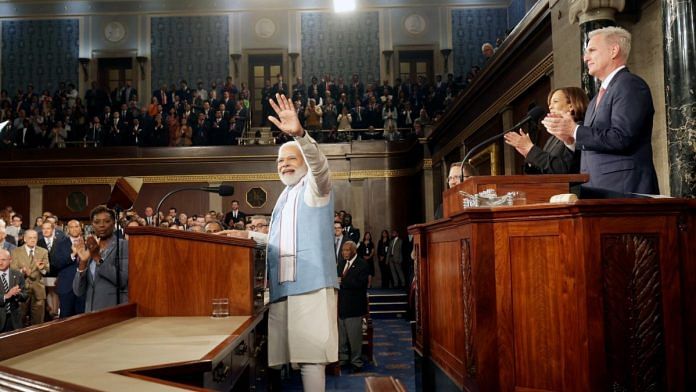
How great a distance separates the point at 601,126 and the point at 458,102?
797 cm

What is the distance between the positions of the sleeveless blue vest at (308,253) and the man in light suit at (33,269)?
15.3ft

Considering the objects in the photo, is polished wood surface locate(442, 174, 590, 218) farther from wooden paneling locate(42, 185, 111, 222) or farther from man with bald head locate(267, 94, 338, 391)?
wooden paneling locate(42, 185, 111, 222)

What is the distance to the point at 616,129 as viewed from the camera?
2.71m

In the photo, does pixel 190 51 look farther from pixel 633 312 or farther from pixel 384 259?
pixel 633 312

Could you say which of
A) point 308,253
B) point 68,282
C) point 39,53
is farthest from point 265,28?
point 308,253

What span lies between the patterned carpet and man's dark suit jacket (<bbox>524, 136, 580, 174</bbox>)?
3062mm

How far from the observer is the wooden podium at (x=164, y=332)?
1759 mm

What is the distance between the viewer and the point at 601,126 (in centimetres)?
284

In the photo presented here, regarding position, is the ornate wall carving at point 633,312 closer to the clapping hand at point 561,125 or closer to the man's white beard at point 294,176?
the clapping hand at point 561,125

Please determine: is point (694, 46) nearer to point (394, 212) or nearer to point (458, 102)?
point (458, 102)

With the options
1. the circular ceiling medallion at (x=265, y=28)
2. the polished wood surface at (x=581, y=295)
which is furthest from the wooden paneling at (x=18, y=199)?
the polished wood surface at (x=581, y=295)

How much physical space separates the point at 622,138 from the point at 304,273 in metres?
1.76

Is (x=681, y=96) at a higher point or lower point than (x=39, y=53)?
lower

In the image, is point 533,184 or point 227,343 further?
point 533,184
